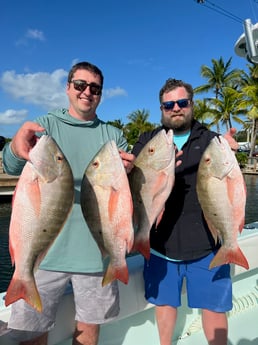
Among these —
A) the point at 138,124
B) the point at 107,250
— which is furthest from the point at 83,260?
the point at 138,124

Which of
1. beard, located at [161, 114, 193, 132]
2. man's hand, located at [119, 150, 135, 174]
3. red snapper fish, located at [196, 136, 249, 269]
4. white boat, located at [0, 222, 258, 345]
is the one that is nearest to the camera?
man's hand, located at [119, 150, 135, 174]

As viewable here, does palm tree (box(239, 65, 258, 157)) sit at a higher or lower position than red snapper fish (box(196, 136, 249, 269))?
higher

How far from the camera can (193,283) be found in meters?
3.01

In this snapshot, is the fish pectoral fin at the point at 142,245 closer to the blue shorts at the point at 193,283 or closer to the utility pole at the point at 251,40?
the blue shorts at the point at 193,283

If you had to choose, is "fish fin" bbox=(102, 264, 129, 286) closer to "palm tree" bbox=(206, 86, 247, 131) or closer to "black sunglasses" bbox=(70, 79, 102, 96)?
"black sunglasses" bbox=(70, 79, 102, 96)

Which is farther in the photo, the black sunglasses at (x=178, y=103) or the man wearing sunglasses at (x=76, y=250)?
the black sunglasses at (x=178, y=103)

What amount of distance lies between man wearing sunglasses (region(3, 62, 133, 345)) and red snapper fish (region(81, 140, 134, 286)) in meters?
0.23

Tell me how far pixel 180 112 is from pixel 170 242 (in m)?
1.19

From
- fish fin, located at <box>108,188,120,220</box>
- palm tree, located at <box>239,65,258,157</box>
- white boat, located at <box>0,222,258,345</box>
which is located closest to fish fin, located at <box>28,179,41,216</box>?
fish fin, located at <box>108,188,120,220</box>

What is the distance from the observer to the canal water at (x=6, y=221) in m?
8.80

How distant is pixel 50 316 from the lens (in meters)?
2.59

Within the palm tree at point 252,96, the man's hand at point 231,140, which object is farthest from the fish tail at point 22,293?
the palm tree at point 252,96

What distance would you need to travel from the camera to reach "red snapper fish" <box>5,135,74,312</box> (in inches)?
80.8

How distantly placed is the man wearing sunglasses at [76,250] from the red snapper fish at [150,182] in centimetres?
16
